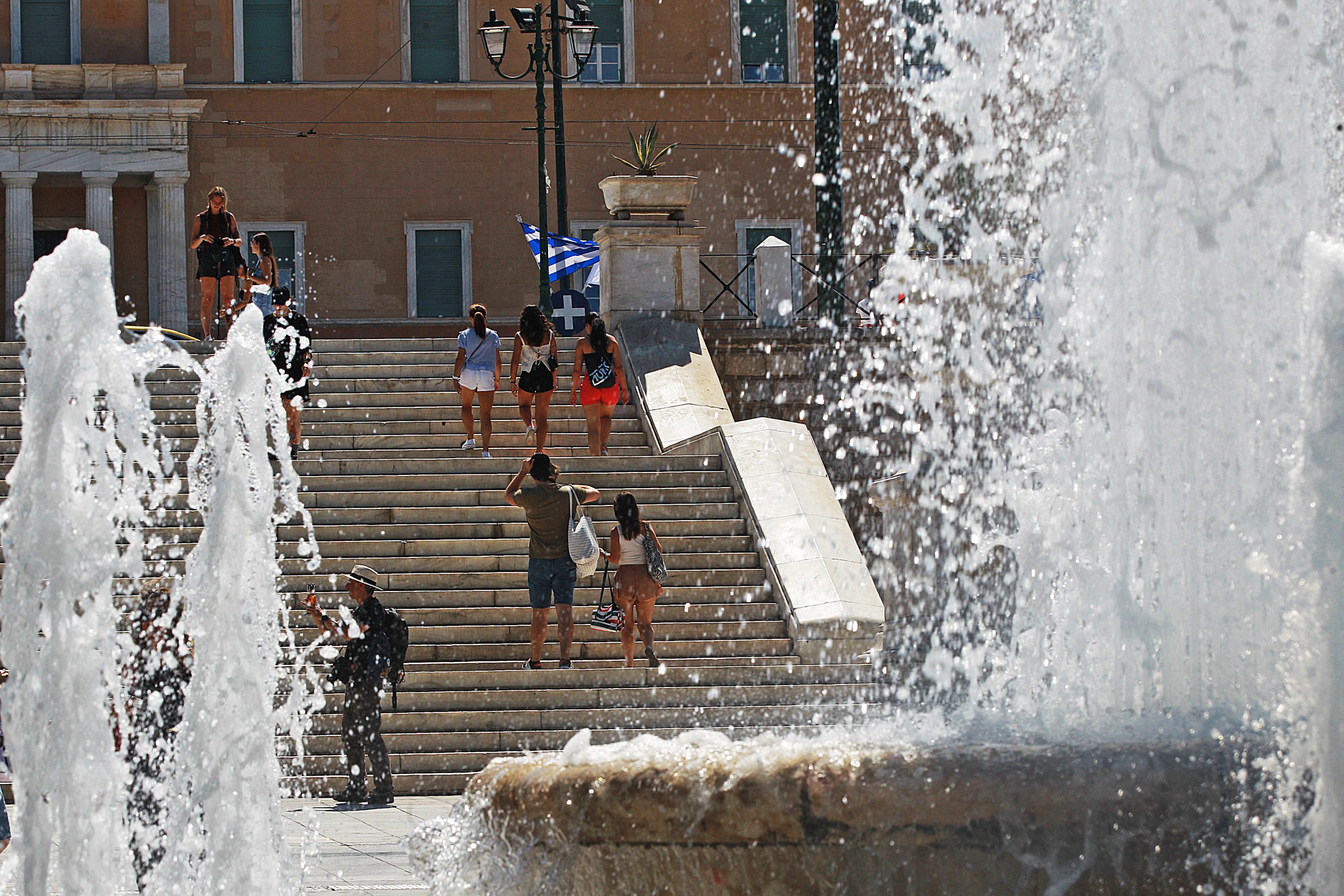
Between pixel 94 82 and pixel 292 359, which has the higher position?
pixel 94 82

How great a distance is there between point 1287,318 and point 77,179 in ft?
88.7

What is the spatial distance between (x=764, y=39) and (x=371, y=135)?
6.78 meters

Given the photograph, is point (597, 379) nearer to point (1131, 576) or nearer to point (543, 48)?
point (1131, 576)

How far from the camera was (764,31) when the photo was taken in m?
31.8

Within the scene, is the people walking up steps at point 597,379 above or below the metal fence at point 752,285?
below

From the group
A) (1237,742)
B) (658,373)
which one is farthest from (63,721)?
(658,373)

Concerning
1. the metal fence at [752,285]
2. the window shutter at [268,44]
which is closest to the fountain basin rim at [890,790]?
the metal fence at [752,285]

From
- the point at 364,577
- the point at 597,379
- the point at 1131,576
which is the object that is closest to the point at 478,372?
the point at 597,379

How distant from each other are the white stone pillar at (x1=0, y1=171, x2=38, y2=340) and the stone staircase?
14.8m

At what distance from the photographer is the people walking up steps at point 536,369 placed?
574 inches

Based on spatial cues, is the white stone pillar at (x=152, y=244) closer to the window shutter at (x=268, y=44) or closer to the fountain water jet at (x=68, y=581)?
the window shutter at (x=268, y=44)

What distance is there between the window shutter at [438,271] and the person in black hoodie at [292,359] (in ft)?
52.8

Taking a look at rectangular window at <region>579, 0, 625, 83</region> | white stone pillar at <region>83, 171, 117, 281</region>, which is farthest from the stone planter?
white stone pillar at <region>83, 171, 117, 281</region>

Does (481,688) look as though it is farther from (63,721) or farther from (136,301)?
(136,301)
